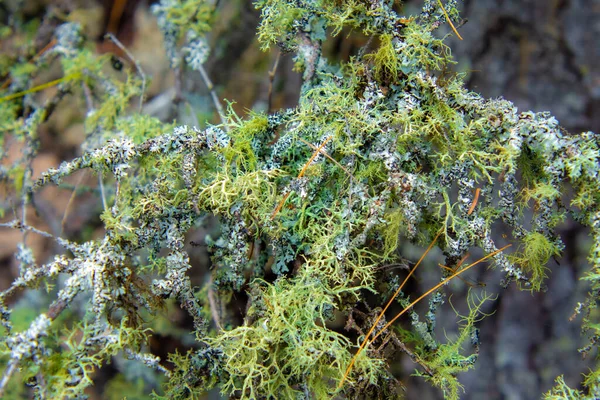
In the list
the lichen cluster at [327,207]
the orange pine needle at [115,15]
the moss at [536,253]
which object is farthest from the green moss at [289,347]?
the orange pine needle at [115,15]

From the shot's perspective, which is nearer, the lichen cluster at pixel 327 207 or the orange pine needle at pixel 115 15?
the lichen cluster at pixel 327 207

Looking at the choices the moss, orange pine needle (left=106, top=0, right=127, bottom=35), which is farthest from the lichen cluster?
orange pine needle (left=106, top=0, right=127, bottom=35)

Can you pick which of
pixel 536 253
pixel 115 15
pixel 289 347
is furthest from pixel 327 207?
pixel 115 15

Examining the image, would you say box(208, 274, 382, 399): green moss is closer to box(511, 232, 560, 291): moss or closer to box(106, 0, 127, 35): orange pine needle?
box(511, 232, 560, 291): moss

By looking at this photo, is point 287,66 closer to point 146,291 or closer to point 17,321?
point 146,291

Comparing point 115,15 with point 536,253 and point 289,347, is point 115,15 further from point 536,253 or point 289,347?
point 536,253

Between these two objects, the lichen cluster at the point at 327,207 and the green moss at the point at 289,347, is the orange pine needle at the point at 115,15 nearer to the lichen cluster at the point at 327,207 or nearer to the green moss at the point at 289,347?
the lichen cluster at the point at 327,207

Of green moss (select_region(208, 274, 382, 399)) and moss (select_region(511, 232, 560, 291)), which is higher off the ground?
moss (select_region(511, 232, 560, 291))

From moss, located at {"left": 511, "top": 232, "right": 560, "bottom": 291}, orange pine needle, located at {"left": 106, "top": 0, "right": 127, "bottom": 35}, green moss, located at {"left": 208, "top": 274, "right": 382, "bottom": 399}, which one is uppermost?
moss, located at {"left": 511, "top": 232, "right": 560, "bottom": 291}
